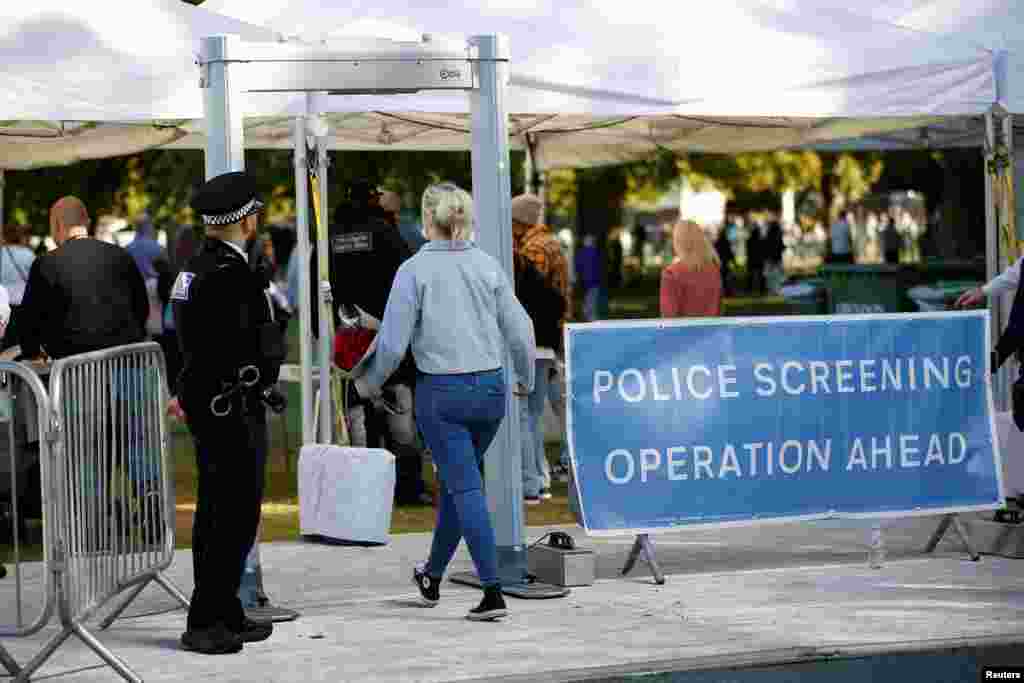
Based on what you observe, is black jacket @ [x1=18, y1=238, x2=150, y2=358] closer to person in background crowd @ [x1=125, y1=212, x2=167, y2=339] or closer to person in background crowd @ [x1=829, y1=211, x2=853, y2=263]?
person in background crowd @ [x1=125, y1=212, x2=167, y2=339]

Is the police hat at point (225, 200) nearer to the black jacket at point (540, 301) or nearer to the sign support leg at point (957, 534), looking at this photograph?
the sign support leg at point (957, 534)

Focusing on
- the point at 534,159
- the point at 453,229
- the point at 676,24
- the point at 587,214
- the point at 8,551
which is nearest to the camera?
the point at 453,229

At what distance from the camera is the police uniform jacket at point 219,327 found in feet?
26.3

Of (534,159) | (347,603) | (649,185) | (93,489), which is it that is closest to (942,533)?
(347,603)

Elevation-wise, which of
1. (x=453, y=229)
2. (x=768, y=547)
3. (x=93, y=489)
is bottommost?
(x=768, y=547)

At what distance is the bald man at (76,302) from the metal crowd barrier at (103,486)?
256cm

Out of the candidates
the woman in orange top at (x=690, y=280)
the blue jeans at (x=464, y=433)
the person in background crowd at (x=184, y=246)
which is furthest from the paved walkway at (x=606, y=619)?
the person in background crowd at (x=184, y=246)

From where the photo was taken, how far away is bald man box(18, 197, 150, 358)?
11.1 m

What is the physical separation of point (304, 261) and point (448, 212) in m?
3.92

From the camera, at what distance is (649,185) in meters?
55.0

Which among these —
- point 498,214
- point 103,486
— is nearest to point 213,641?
point 103,486

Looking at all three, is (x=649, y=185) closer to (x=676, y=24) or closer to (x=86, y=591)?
(x=676, y=24)

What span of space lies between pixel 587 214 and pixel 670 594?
41.7m

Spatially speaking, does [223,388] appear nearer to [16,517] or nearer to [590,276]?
[16,517]
